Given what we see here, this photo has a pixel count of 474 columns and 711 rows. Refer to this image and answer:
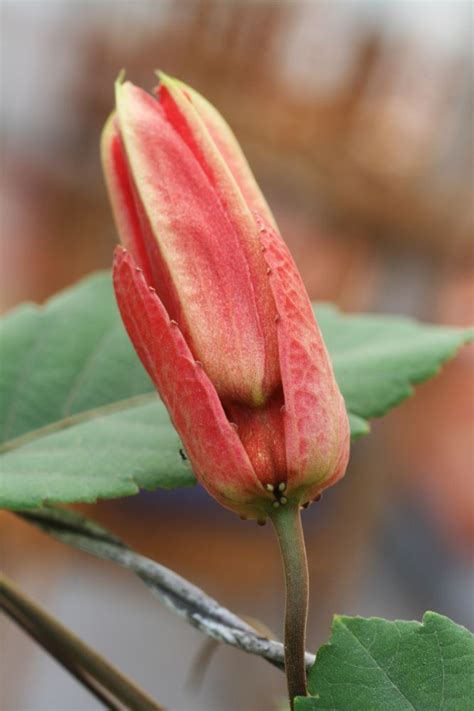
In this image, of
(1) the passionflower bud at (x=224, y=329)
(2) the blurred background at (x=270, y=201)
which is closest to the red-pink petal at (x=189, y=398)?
(1) the passionflower bud at (x=224, y=329)

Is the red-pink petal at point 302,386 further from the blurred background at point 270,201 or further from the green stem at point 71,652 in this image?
the blurred background at point 270,201

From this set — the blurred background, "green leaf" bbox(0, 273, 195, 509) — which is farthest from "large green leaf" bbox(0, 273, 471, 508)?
the blurred background

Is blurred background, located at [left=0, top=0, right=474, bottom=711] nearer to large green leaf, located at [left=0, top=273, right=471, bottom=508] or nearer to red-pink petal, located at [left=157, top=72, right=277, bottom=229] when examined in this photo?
large green leaf, located at [left=0, top=273, right=471, bottom=508]

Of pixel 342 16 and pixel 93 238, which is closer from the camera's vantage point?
pixel 342 16

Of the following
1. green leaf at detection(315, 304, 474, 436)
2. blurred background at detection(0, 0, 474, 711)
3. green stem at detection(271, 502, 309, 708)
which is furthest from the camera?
blurred background at detection(0, 0, 474, 711)

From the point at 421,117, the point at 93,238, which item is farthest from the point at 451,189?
the point at 93,238

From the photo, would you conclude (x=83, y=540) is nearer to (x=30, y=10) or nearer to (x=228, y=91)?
(x=228, y=91)

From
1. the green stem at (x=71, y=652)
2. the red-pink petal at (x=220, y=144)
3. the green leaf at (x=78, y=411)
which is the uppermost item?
the red-pink petal at (x=220, y=144)
